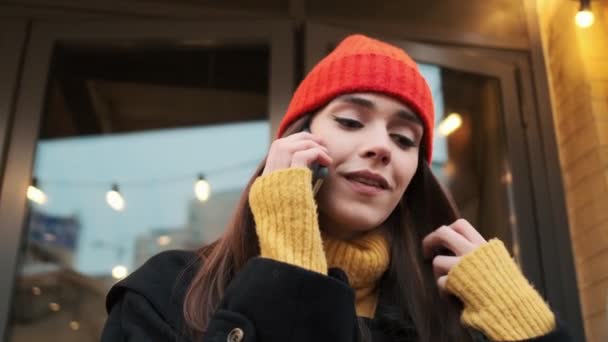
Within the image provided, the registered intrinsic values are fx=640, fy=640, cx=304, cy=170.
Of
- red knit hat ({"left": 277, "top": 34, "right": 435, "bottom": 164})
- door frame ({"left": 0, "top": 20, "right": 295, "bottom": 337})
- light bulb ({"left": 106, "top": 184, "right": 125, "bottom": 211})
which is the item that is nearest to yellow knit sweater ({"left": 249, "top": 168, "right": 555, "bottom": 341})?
red knit hat ({"left": 277, "top": 34, "right": 435, "bottom": 164})

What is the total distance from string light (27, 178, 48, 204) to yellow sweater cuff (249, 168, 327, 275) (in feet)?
4.46

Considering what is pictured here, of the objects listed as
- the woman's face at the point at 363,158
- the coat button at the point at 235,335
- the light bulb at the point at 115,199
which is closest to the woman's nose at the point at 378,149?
the woman's face at the point at 363,158

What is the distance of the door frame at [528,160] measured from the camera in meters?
2.09

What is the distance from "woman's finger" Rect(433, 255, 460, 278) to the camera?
1008mm

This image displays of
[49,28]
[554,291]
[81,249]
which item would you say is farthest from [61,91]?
[554,291]

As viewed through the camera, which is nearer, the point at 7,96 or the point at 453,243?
the point at 453,243

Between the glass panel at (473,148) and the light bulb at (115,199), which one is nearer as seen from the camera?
the glass panel at (473,148)

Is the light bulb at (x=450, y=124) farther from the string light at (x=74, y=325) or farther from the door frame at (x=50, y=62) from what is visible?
the string light at (x=74, y=325)

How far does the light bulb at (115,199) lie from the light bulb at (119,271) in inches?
9.4

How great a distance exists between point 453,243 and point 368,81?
30 cm

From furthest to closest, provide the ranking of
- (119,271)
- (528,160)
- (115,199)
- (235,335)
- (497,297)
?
1. (115,199)
2. (119,271)
3. (528,160)
4. (497,297)
5. (235,335)

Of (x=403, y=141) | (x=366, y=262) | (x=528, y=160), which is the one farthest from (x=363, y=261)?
(x=528, y=160)

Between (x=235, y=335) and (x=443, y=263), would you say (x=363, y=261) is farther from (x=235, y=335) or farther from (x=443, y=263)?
(x=235, y=335)

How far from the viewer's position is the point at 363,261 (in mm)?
998
